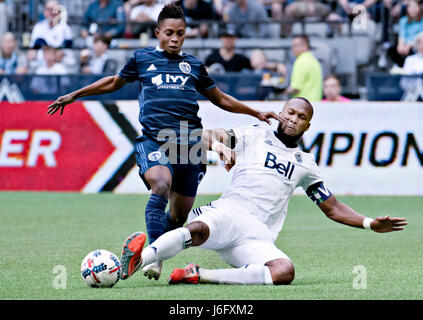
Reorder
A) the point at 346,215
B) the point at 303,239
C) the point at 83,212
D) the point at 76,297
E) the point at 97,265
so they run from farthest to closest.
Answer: the point at 83,212
the point at 303,239
the point at 346,215
the point at 97,265
the point at 76,297

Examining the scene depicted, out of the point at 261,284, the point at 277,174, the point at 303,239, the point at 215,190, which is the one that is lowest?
the point at 215,190

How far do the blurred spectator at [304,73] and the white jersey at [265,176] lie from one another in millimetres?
8581

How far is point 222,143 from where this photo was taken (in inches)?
280

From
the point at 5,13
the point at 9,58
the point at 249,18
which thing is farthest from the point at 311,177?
the point at 5,13

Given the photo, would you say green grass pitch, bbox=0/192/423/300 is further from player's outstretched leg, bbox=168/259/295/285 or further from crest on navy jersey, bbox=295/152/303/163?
crest on navy jersey, bbox=295/152/303/163

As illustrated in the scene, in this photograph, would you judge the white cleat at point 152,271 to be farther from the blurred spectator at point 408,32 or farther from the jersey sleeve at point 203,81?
the blurred spectator at point 408,32

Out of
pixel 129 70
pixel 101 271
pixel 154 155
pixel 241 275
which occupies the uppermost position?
pixel 129 70

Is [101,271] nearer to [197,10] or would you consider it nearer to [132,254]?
[132,254]

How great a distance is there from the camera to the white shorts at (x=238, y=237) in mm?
6918

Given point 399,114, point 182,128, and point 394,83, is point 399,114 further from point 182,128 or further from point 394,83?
point 182,128

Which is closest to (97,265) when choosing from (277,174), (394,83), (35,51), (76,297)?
(76,297)

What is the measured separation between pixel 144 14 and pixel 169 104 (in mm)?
12223

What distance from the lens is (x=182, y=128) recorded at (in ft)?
25.5

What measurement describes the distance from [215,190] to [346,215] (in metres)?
8.42
